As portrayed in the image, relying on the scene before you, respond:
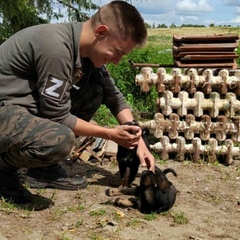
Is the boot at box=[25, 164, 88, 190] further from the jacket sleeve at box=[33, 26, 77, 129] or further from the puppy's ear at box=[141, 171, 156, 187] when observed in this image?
the jacket sleeve at box=[33, 26, 77, 129]

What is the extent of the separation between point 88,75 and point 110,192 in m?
1.06

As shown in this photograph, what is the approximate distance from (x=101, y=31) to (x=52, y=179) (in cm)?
162

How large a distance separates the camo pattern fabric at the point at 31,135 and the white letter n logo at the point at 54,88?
233mm

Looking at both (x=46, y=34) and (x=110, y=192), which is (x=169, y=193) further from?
(x=46, y=34)

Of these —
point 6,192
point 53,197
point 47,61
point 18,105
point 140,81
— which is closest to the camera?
point 47,61

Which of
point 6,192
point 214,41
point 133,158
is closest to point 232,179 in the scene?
point 133,158

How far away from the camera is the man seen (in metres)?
3.48

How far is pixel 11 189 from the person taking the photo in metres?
4.00

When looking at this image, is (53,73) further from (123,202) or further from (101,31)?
(123,202)

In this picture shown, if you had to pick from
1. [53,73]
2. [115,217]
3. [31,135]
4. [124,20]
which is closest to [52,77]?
[53,73]

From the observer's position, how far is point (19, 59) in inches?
143

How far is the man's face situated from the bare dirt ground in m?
1.22

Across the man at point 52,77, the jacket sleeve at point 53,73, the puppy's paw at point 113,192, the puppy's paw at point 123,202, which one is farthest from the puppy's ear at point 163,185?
the jacket sleeve at point 53,73

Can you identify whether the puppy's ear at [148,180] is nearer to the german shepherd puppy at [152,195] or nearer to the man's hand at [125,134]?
the german shepherd puppy at [152,195]
